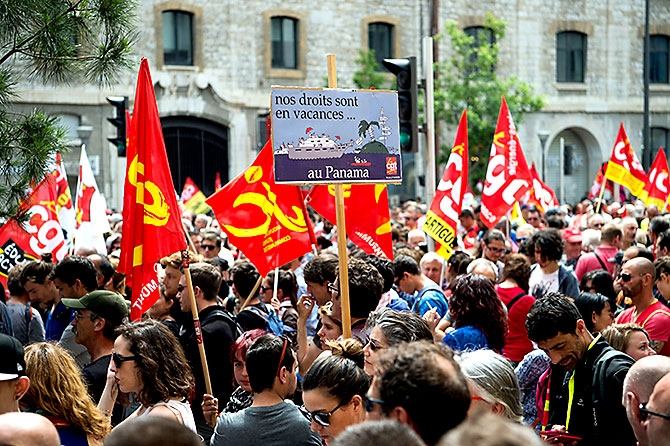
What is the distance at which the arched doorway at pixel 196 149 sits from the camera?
29281mm

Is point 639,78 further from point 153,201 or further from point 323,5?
point 153,201

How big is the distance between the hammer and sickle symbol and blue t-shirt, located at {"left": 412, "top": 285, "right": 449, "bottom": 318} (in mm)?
2036

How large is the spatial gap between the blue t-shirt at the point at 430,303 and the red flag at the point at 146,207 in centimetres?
192

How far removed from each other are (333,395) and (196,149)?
84.8ft

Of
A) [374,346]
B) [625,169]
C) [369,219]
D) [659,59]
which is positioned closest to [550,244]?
[369,219]

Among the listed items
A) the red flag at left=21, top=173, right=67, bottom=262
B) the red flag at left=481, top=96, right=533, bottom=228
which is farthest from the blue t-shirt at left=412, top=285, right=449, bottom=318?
the red flag at left=21, top=173, right=67, bottom=262

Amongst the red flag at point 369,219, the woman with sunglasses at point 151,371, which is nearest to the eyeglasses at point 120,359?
the woman with sunglasses at point 151,371

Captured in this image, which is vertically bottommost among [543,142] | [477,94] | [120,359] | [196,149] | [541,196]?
[120,359]

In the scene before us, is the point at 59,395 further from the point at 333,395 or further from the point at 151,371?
the point at 333,395

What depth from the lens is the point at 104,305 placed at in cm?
600

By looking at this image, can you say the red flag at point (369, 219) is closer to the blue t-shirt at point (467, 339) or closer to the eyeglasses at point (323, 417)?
the blue t-shirt at point (467, 339)

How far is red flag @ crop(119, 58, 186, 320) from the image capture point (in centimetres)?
660

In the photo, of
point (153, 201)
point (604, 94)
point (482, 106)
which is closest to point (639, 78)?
point (604, 94)

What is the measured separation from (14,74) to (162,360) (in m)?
2.63
